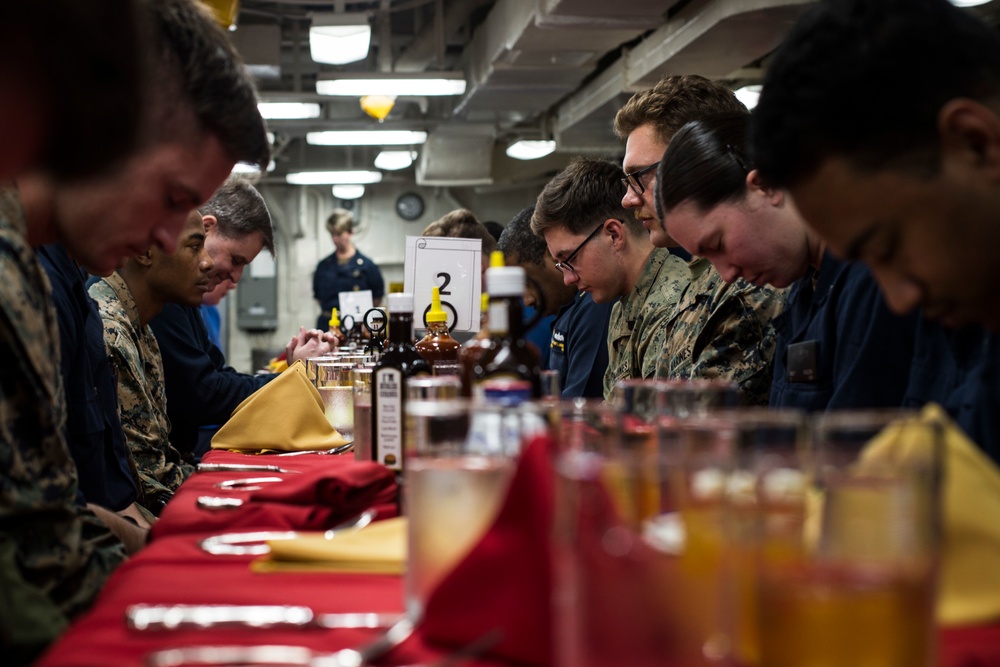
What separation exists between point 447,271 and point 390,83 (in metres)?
5.56

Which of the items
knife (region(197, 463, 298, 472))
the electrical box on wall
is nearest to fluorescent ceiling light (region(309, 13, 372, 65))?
knife (region(197, 463, 298, 472))

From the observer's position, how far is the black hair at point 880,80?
1.13 m

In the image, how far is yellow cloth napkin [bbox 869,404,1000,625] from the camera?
0.93 m

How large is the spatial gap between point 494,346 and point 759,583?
2.98ft

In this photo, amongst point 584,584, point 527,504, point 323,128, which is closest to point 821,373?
point 527,504

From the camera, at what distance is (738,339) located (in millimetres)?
2627

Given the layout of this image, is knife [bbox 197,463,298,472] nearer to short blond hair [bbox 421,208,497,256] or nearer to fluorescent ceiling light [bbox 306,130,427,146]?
short blond hair [bbox 421,208,497,256]

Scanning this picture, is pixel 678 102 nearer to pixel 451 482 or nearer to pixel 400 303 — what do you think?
pixel 400 303

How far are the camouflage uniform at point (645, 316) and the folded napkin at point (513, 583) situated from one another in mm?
2446

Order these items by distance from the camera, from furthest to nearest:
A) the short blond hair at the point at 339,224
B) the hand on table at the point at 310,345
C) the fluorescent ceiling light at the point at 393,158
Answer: the fluorescent ceiling light at the point at 393,158 < the short blond hair at the point at 339,224 < the hand on table at the point at 310,345

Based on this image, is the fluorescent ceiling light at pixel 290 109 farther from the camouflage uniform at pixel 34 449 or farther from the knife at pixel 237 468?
the camouflage uniform at pixel 34 449

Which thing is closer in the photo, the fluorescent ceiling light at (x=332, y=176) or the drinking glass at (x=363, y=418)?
the drinking glass at (x=363, y=418)

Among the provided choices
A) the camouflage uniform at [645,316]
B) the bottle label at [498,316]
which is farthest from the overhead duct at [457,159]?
the bottle label at [498,316]

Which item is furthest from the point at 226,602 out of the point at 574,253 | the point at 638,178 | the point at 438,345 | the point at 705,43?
the point at 705,43
